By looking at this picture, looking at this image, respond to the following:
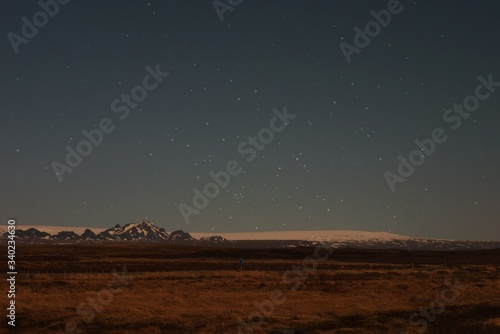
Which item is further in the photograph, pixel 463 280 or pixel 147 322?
pixel 463 280

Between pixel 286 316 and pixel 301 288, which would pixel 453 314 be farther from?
pixel 301 288

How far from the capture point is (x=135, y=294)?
34.5 meters

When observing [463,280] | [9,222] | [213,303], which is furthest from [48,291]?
[463,280]

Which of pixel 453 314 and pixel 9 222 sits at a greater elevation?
pixel 9 222

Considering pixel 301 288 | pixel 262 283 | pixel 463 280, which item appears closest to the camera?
pixel 301 288

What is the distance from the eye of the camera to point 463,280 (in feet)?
156

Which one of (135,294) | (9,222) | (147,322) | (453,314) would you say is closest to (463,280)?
(453,314)

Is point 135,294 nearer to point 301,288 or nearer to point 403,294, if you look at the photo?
point 301,288

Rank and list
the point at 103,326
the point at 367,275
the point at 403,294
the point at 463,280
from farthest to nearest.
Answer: the point at 367,275, the point at 463,280, the point at 403,294, the point at 103,326

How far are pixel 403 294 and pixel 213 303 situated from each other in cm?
1448

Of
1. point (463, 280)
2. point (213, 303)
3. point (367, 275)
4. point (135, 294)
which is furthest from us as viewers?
point (367, 275)

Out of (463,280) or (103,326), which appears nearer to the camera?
(103,326)

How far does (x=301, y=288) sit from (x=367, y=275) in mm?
16382

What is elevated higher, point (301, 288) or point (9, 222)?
point (9, 222)
